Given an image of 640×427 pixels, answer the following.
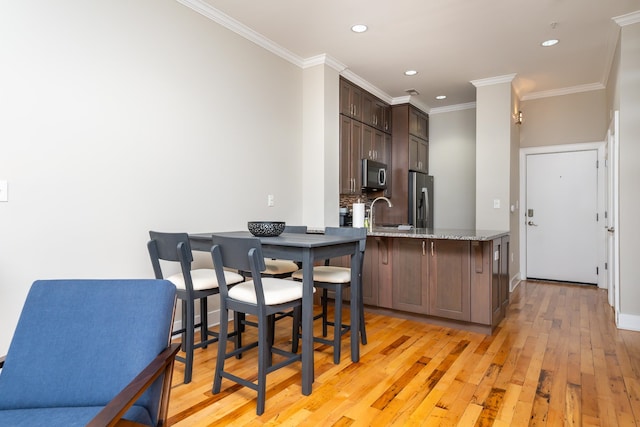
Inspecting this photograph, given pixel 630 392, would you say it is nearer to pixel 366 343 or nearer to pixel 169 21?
pixel 366 343

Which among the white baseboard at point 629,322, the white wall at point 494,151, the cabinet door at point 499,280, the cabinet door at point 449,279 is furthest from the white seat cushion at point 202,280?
the white wall at point 494,151

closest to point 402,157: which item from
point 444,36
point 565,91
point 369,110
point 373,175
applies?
point 373,175

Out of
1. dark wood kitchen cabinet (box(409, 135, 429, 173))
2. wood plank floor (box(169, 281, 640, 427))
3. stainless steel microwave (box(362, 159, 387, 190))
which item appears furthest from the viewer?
dark wood kitchen cabinet (box(409, 135, 429, 173))

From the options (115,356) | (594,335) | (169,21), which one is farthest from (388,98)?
(115,356)

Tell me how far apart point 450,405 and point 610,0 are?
11.3 ft

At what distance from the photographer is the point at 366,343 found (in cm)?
298

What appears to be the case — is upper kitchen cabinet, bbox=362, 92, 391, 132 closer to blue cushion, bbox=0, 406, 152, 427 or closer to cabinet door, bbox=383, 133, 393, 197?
cabinet door, bbox=383, 133, 393, 197

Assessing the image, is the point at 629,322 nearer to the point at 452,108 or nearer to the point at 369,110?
the point at 369,110

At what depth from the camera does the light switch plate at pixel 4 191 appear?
212 centimetres

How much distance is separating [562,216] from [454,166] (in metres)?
1.75

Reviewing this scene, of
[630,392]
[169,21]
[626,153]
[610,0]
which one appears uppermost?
[610,0]

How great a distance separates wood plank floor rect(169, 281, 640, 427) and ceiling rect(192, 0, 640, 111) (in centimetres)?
281

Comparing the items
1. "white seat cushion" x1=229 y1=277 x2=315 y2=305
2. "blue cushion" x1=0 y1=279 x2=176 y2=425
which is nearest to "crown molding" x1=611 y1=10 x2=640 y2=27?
"white seat cushion" x1=229 y1=277 x2=315 y2=305

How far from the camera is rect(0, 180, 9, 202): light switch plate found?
212 centimetres
